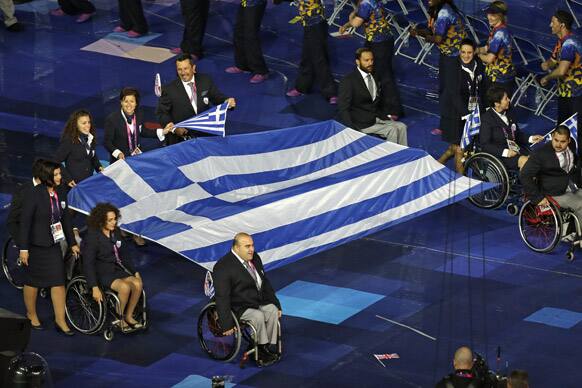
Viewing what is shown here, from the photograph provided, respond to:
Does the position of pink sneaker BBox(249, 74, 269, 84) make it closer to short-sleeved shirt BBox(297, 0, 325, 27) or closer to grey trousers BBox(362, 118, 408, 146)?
short-sleeved shirt BBox(297, 0, 325, 27)

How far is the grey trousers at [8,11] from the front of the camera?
19.8 m

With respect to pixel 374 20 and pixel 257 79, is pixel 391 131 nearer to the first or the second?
pixel 374 20

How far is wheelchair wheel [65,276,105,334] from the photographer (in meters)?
13.2

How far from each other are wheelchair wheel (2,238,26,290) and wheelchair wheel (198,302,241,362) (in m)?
1.96

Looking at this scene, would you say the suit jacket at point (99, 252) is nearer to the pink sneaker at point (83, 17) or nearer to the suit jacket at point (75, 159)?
the suit jacket at point (75, 159)

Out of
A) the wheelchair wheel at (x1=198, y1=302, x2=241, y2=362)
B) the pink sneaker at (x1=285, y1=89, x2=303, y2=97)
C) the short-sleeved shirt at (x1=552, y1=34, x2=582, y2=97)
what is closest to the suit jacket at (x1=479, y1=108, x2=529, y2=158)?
the short-sleeved shirt at (x1=552, y1=34, x2=582, y2=97)

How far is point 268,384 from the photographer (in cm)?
1268

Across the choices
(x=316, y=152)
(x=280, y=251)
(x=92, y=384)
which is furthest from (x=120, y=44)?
(x=92, y=384)

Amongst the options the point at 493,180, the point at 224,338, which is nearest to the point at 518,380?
the point at 224,338

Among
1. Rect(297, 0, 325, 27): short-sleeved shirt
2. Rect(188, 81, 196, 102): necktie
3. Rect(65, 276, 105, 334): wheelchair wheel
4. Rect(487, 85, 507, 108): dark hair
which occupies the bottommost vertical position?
Rect(65, 276, 105, 334): wheelchair wheel

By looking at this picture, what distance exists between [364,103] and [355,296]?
2.68 m

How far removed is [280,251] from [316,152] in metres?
1.85

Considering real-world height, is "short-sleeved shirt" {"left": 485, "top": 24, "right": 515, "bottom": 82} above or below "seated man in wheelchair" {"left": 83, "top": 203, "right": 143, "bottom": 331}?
above

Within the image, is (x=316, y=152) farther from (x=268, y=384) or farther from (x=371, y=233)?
(x=268, y=384)
